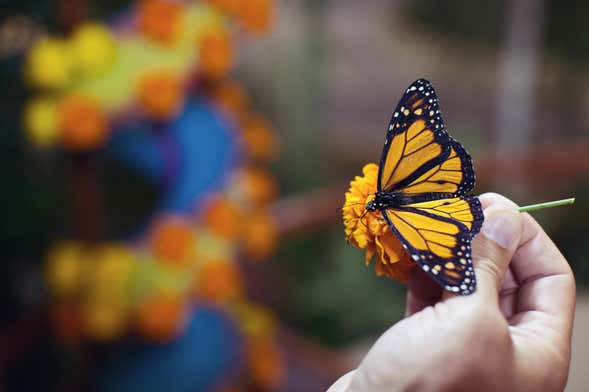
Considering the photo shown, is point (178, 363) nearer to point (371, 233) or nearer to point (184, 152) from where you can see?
point (184, 152)

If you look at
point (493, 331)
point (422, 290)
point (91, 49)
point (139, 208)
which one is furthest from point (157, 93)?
point (493, 331)

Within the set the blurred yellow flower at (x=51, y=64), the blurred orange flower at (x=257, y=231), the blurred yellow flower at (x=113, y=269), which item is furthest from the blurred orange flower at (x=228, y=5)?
the blurred yellow flower at (x=113, y=269)

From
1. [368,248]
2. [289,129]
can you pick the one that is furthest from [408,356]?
[289,129]

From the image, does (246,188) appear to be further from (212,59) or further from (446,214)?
(446,214)

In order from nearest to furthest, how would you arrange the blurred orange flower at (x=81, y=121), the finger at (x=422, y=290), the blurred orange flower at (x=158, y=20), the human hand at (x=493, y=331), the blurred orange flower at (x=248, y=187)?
the human hand at (x=493, y=331) < the finger at (x=422, y=290) < the blurred orange flower at (x=81, y=121) < the blurred orange flower at (x=158, y=20) < the blurred orange flower at (x=248, y=187)

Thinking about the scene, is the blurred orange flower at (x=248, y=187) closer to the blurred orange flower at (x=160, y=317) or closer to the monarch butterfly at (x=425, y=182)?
the blurred orange flower at (x=160, y=317)
